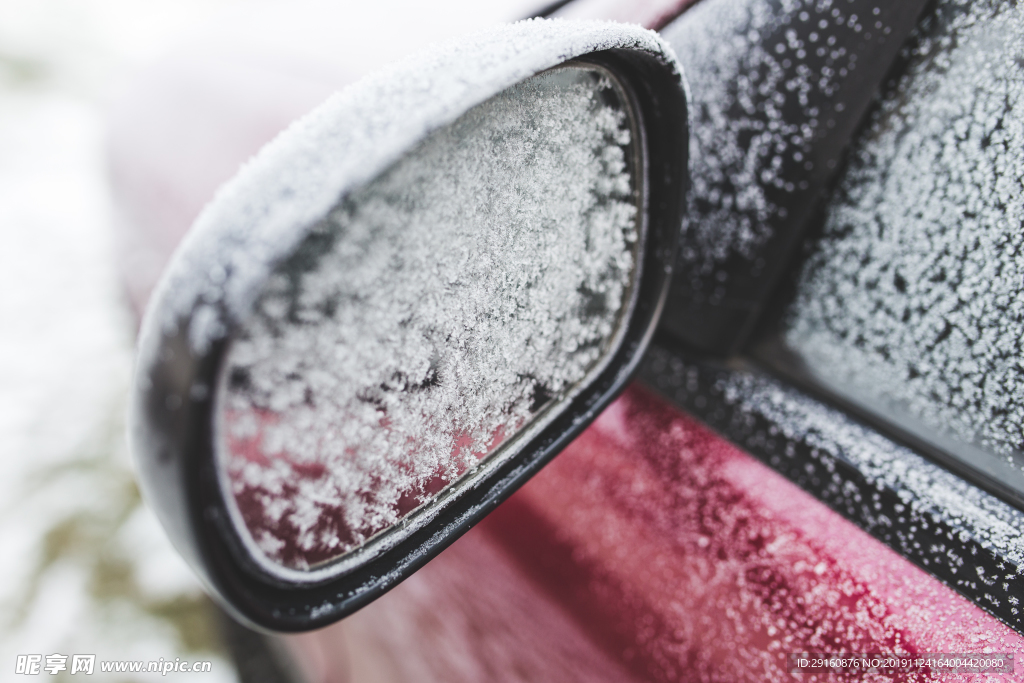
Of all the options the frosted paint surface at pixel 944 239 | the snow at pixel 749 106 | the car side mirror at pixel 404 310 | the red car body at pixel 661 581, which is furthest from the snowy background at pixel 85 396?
the red car body at pixel 661 581

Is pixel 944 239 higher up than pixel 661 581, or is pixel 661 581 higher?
pixel 944 239

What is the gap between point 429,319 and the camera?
717mm

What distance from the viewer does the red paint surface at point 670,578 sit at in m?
0.86

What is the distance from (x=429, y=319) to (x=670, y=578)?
65 centimetres

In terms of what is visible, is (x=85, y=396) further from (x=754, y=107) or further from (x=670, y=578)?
(x=754, y=107)

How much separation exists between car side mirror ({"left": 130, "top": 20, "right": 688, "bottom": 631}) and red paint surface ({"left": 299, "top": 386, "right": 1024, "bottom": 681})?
0.19m

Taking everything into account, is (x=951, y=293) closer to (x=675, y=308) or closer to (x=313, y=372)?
(x=675, y=308)

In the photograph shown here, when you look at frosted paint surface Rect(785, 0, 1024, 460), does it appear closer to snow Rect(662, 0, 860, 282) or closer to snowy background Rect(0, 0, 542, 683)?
snow Rect(662, 0, 860, 282)

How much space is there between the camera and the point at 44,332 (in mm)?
4172

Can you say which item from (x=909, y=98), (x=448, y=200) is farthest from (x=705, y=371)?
(x=448, y=200)

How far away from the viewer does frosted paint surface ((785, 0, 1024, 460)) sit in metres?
0.80

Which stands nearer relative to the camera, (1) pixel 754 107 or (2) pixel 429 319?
(2) pixel 429 319

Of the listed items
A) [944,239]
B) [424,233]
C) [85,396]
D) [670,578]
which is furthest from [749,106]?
[85,396]

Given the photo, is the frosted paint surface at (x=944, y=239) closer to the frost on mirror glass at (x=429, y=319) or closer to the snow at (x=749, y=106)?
the snow at (x=749, y=106)
